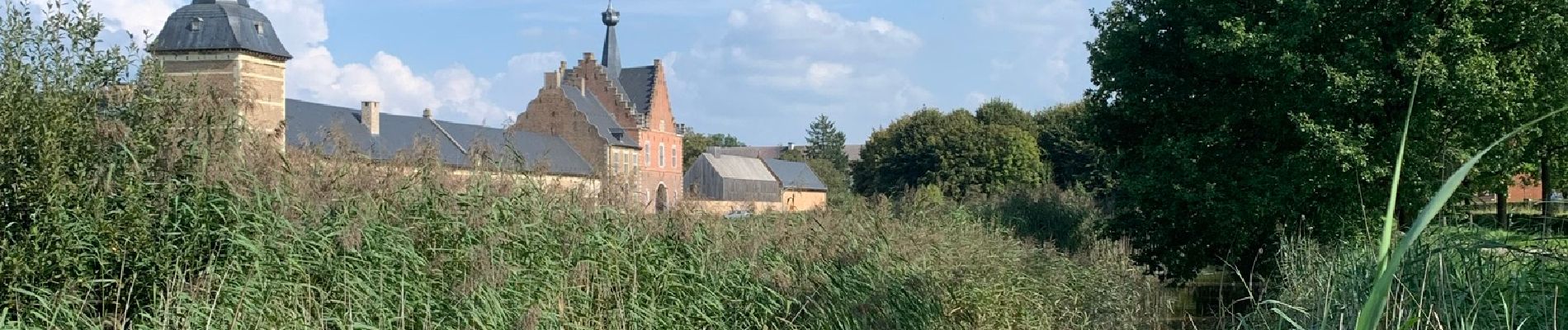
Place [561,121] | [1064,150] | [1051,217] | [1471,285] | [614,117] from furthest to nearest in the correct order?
[614,117], [561,121], [1064,150], [1051,217], [1471,285]

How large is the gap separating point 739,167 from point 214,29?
3581cm

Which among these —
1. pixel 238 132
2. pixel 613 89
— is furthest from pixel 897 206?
pixel 613 89

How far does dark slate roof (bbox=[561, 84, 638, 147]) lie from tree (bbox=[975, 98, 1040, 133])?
17.4m

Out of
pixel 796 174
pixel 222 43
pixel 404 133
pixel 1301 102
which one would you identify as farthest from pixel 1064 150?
pixel 1301 102

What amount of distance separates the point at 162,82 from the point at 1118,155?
1292cm

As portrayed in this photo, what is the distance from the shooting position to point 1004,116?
199 ft

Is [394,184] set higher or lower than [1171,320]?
higher

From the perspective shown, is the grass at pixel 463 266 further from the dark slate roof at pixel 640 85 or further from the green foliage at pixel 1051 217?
the dark slate roof at pixel 640 85

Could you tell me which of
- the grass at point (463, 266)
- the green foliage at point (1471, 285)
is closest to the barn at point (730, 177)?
the grass at point (463, 266)

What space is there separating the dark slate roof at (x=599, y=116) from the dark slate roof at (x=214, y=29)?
2218 cm

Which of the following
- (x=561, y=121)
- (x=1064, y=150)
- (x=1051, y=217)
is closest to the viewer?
(x=1051, y=217)

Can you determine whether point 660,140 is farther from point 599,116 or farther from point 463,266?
point 463,266

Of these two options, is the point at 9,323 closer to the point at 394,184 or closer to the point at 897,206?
the point at 394,184

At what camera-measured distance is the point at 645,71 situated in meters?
65.1
